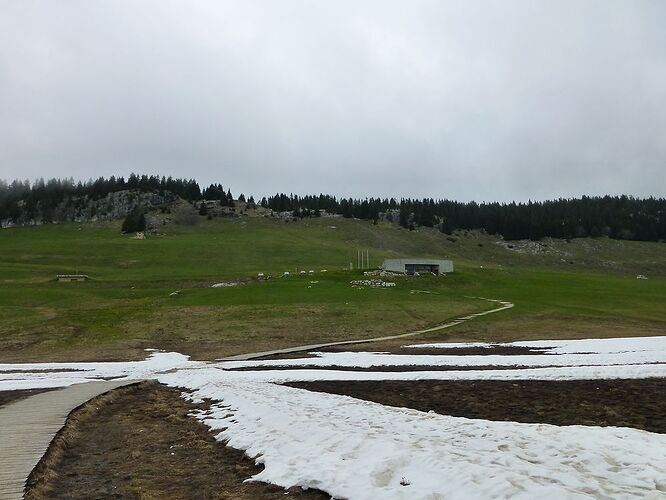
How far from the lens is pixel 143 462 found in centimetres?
1187

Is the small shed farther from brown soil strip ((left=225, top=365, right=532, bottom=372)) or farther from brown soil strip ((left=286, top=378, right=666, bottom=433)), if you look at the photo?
brown soil strip ((left=286, top=378, right=666, bottom=433))

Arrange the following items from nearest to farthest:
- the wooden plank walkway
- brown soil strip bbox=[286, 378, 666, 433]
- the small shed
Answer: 1. the wooden plank walkway
2. brown soil strip bbox=[286, 378, 666, 433]
3. the small shed

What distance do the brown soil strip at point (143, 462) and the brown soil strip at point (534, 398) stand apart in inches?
253

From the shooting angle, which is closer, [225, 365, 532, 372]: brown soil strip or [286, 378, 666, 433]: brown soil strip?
[286, 378, 666, 433]: brown soil strip

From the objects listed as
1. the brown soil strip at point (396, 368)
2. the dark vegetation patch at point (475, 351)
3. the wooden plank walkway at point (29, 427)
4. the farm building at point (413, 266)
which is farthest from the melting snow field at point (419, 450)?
the farm building at point (413, 266)

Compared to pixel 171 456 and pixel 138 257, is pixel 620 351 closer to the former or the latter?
pixel 171 456

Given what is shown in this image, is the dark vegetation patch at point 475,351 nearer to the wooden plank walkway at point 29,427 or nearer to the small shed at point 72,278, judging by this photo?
the wooden plank walkway at point 29,427

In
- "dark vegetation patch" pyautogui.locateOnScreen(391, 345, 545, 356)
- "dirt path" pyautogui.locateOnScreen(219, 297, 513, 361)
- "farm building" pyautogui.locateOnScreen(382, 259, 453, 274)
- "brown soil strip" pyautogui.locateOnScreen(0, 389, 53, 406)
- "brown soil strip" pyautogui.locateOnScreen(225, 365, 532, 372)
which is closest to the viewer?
"brown soil strip" pyautogui.locateOnScreen(0, 389, 53, 406)

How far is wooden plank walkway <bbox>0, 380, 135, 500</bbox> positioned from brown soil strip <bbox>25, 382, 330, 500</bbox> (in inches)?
10.5

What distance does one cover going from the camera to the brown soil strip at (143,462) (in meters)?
9.66

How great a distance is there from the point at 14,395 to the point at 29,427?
7738 mm

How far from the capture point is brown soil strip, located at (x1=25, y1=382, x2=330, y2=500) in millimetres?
9664

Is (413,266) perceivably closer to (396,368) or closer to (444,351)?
(444,351)

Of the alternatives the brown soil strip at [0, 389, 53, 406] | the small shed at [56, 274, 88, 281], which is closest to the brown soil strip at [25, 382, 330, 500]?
the brown soil strip at [0, 389, 53, 406]
